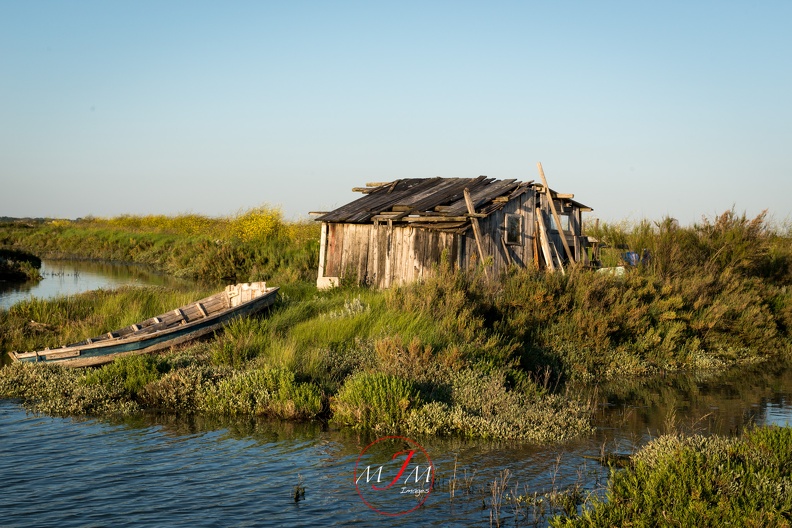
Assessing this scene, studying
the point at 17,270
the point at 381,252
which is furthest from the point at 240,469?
the point at 17,270

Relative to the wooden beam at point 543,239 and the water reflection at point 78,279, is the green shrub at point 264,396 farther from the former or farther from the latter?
the wooden beam at point 543,239

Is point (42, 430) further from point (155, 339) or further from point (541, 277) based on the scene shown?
point (541, 277)

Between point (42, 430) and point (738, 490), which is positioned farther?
point (42, 430)

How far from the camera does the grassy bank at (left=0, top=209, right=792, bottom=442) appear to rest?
12156mm

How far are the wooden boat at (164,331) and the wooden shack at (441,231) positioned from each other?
4623 mm

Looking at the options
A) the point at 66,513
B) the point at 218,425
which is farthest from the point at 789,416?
the point at 66,513

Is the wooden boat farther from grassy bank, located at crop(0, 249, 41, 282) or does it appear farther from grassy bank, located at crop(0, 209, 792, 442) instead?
grassy bank, located at crop(0, 249, 41, 282)

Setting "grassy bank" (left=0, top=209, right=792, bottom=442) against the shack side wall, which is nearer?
"grassy bank" (left=0, top=209, right=792, bottom=442)

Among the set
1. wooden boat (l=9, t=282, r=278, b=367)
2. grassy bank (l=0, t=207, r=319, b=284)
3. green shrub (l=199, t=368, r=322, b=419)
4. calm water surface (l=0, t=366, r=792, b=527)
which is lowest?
calm water surface (l=0, t=366, r=792, b=527)

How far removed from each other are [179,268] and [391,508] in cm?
3590

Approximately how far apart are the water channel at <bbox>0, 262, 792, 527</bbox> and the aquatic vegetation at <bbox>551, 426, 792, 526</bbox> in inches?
41.8

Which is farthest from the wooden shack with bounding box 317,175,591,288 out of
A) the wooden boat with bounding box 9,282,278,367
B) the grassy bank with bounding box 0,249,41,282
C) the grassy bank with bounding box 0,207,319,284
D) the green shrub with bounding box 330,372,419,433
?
the grassy bank with bounding box 0,249,41,282

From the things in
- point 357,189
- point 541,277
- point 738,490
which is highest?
point 357,189

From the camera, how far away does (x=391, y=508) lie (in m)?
8.38
